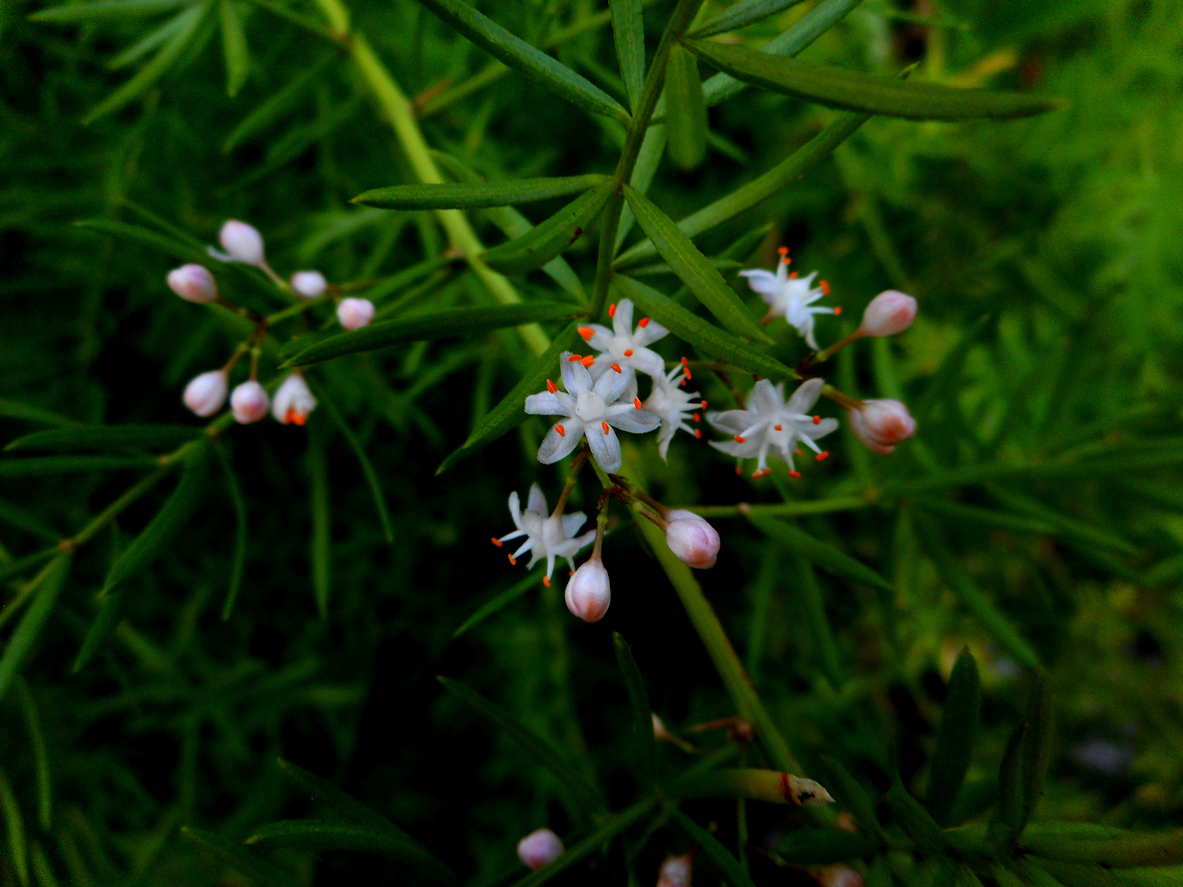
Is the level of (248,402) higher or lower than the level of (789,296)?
lower

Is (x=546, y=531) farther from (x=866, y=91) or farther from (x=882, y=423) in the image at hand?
(x=866, y=91)

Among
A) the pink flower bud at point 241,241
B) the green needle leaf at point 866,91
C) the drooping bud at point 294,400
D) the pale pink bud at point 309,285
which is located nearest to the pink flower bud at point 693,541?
the green needle leaf at point 866,91

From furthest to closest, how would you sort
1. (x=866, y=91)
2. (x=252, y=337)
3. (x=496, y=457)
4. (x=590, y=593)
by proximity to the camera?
(x=496, y=457)
(x=252, y=337)
(x=590, y=593)
(x=866, y=91)

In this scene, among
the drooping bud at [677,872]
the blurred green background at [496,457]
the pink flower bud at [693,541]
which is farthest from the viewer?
the blurred green background at [496,457]

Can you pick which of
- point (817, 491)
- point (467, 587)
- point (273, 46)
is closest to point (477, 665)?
point (467, 587)

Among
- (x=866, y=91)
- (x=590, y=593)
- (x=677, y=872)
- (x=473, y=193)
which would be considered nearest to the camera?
(x=866, y=91)

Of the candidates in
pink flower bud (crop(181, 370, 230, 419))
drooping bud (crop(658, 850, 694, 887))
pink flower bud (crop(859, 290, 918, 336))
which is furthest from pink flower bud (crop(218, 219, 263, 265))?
drooping bud (crop(658, 850, 694, 887))

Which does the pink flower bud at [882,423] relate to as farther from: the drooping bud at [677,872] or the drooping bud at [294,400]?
the drooping bud at [294,400]

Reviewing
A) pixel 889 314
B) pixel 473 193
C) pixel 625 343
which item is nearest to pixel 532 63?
pixel 473 193
